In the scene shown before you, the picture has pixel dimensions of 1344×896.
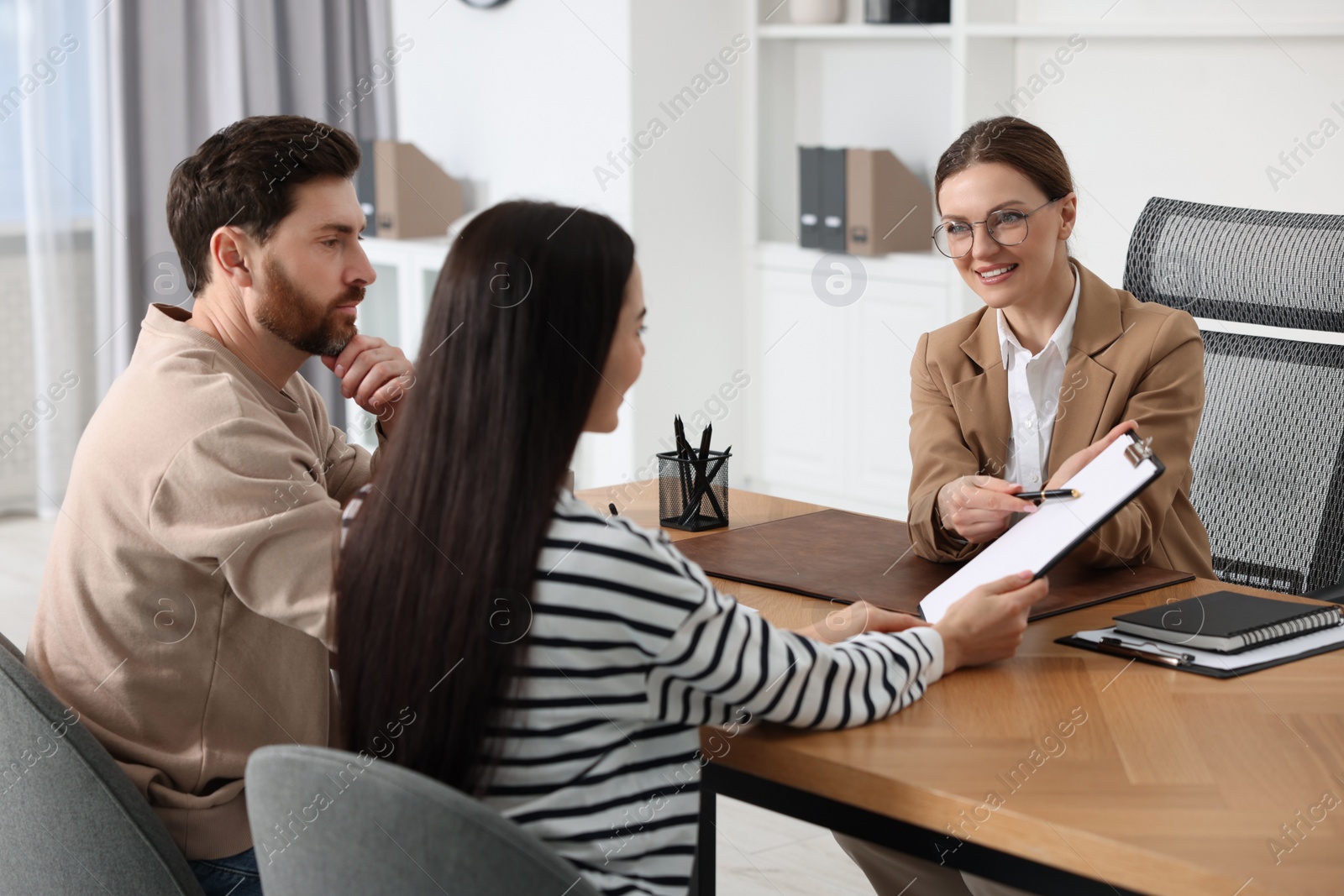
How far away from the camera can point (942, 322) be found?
3865mm

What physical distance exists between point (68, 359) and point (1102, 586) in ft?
12.8

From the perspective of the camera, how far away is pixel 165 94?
4.63 meters

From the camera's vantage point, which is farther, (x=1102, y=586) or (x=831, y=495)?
(x=831, y=495)

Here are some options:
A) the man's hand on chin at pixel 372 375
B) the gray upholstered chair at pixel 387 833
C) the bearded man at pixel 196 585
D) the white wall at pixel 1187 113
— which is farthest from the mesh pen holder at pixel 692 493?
the white wall at pixel 1187 113

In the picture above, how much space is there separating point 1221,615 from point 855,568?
42 centimetres

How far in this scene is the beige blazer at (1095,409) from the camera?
1737 mm

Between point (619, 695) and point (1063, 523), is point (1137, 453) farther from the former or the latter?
point (619, 695)

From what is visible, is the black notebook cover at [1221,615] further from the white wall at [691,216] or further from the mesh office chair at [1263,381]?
the white wall at [691,216]

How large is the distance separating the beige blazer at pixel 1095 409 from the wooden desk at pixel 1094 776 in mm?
350

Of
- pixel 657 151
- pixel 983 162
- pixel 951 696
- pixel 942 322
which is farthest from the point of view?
→ pixel 657 151

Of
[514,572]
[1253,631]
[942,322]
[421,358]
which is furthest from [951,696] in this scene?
[942,322]

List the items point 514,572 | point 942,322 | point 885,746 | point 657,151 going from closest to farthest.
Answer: point 514,572, point 885,746, point 942,322, point 657,151

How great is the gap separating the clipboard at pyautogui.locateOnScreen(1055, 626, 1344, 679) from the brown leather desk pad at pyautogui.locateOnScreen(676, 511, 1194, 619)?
0.37ft

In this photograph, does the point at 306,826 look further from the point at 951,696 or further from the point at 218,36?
the point at 218,36
